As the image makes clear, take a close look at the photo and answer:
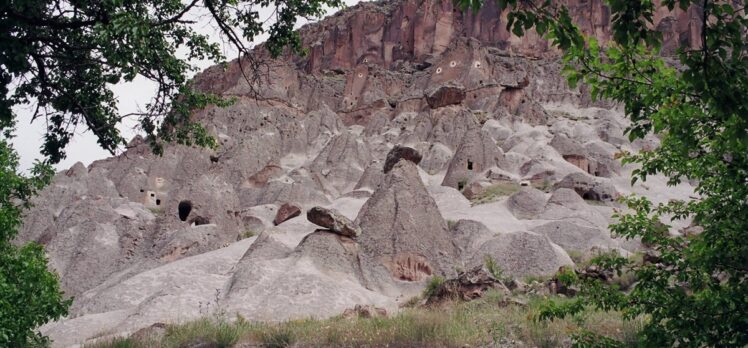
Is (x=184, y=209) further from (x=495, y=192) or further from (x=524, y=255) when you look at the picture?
(x=495, y=192)

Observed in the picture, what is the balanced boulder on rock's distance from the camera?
916 inches

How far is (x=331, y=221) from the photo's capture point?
23.3 m

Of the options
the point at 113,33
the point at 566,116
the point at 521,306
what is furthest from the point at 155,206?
the point at 113,33

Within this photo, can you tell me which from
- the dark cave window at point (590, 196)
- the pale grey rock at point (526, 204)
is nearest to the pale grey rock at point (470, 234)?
the pale grey rock at point (526, 204)

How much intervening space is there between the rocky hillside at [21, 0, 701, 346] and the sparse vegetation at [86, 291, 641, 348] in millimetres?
3744

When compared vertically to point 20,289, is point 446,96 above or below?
above

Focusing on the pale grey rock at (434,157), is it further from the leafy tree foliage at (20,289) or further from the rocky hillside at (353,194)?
the leafy tree foliage at (20,289)

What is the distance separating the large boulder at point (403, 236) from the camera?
23.5 metres

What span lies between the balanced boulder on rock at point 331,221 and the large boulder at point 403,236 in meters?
0.82

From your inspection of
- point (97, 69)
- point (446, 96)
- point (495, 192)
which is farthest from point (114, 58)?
point (446, 96)

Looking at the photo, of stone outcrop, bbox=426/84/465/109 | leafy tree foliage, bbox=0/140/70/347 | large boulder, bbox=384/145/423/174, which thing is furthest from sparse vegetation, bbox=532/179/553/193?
leafy tree foliage, bbox=0/140/70/347

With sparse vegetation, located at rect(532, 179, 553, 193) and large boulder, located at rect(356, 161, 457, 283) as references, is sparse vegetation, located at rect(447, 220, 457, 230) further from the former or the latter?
sparse vegetation, located at rect(532, 179, 553, 193)

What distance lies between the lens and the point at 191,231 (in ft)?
96.2

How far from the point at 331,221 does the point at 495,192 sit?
22321 mm
